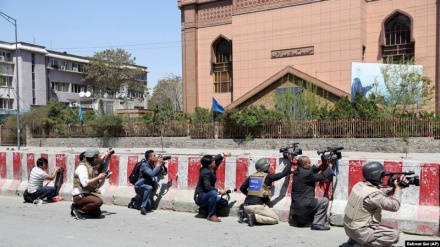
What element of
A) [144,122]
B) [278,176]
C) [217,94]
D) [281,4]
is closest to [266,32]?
[281,4]

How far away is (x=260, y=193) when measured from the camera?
7277 millimetres

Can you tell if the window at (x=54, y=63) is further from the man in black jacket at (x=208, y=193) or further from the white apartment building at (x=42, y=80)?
the man in black jacket at (x=208, y=193)

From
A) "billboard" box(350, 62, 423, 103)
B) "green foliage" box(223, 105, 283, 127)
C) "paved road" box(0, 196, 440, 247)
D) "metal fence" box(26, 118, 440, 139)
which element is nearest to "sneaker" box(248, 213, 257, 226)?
"paved road" box(0, 196, 440, 247)

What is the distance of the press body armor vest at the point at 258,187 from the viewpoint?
23.9ft

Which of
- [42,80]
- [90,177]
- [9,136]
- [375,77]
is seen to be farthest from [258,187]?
[42,80]

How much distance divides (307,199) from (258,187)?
0.92 metres

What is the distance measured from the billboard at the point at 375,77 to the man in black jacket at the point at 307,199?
2116 cm

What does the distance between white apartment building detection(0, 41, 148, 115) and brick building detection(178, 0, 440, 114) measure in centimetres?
1772

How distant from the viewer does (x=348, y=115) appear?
75.3 feet

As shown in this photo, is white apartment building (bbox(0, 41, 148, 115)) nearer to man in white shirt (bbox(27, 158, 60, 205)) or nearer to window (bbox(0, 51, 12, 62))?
window (bbox(0, 51, 12, 62))

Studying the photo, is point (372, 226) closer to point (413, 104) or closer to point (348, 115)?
point (348, 115)

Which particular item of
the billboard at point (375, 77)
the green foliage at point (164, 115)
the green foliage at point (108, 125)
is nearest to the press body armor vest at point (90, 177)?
the green foliage at point (164, 115)

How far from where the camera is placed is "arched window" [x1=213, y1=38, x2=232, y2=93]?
39.1 m

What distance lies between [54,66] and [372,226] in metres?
66.4
